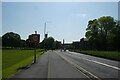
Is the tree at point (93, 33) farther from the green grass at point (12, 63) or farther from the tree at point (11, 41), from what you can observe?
the tree at point (11, 41)

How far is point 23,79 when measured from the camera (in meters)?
13.4

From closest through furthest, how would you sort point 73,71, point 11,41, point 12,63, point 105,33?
point 73,71 → point 12,63 → point 105,33 → point 11,41

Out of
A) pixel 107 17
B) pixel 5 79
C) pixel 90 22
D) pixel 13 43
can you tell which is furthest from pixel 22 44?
pixel 5 79

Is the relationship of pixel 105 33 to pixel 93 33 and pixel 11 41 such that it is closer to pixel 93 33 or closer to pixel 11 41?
pixel 93 33

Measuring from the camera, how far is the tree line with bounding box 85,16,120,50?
95.2m

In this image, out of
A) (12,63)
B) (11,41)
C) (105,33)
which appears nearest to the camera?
(12,63)

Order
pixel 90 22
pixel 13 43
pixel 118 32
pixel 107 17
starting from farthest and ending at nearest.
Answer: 1. pixel 13 43
2. pixel 90 22
3. pixel 107 17
4. pixel 118 32

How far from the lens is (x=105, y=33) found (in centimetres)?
10156

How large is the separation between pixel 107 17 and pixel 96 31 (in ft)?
24.6

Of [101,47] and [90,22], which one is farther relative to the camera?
[90,22]

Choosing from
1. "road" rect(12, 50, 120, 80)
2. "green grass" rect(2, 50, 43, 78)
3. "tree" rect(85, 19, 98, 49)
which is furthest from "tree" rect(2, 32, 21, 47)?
"road" rect(12, 50, 120, 80)

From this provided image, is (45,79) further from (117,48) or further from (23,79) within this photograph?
(117,48)

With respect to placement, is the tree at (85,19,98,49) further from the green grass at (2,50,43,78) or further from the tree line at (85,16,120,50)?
the green grass at (2,50,43,78)

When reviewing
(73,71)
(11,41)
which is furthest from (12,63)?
(11,41)
